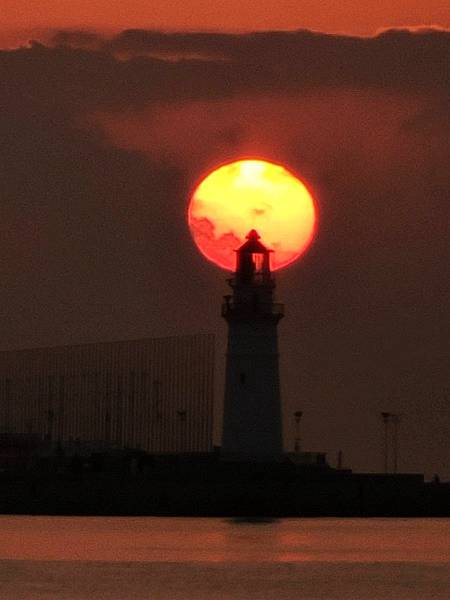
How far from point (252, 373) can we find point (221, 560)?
1456 centimetres

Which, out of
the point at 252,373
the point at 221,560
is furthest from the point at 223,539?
the point at 221,560

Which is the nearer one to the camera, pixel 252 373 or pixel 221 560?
pixel 221 560

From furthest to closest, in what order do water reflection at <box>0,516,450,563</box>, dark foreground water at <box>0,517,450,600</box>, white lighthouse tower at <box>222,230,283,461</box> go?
white lighthouse tower at <box>222,230,283,461</box>
water reflection at <box>0,516,450,563</box>
dark foreground water at <box>0,517,450,600</box>

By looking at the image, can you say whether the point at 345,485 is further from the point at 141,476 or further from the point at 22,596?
the point at 22,596

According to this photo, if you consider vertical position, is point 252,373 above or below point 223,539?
above

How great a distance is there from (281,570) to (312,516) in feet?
86.3

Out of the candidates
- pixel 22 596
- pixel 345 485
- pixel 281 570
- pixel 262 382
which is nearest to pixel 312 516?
pixel 345 485

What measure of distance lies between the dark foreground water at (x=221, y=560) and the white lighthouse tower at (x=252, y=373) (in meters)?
3.33

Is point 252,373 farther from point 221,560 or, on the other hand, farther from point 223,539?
point 221,560

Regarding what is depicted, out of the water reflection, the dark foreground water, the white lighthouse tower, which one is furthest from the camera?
the white lighthouse tower

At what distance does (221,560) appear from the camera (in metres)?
120

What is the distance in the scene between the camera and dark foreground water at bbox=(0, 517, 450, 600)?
10756 cm

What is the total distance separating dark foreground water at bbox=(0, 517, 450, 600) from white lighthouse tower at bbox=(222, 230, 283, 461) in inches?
131

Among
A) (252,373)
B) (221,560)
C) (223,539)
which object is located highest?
(252,373)
